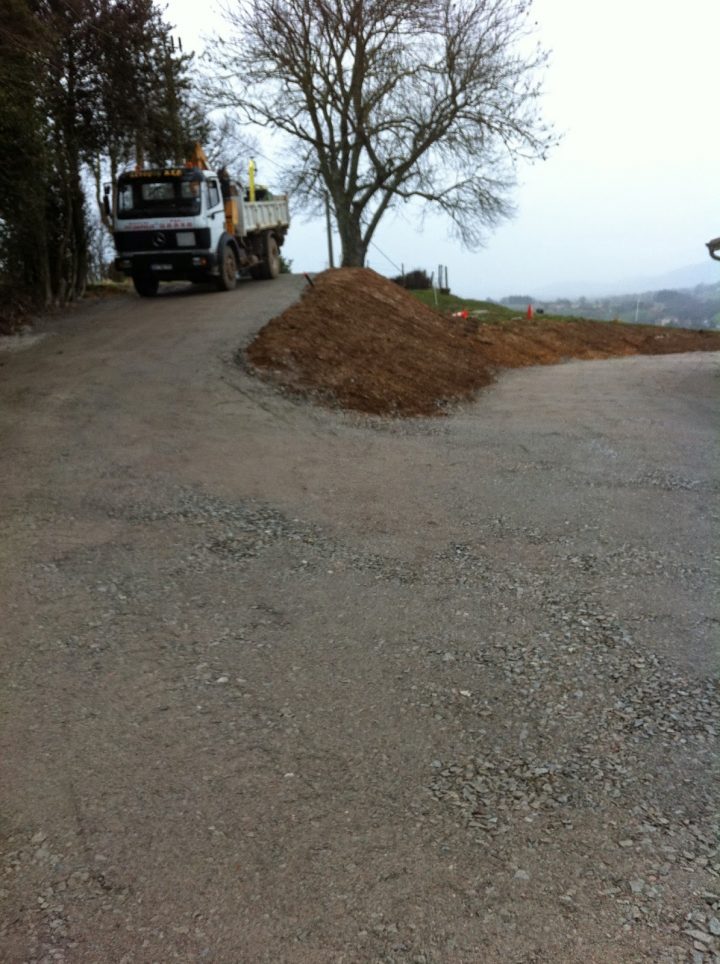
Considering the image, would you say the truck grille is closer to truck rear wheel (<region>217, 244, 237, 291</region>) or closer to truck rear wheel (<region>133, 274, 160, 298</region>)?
truck rear wheel (<region>217, 244, 237, 291</region>)

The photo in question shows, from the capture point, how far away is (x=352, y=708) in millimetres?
4027

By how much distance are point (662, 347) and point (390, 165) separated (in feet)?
44.2

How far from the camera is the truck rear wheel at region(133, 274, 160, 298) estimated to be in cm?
1982

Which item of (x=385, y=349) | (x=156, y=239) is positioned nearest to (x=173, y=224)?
(x=156, y=239)

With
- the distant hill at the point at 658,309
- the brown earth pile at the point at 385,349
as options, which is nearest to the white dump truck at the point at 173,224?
the brown earth pile at the point at 385,349

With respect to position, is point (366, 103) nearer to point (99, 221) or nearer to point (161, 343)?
point (99, 221)

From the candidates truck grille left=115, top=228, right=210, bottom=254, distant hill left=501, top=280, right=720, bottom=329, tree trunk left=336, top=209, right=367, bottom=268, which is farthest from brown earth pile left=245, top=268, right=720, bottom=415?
tree trunk left=336, top=209, right=367, bottom=268

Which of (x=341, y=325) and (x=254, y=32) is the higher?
(x=254, y=32)

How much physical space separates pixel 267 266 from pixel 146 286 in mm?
4456

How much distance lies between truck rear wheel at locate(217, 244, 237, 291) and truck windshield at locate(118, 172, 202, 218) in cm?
156

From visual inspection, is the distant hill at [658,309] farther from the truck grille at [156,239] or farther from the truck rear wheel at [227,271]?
the truck grille at [156,239]

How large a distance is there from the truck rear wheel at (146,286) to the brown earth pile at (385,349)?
430cm

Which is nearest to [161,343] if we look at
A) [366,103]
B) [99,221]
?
[99,221]

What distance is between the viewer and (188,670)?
Answer: 4328 millimetres
